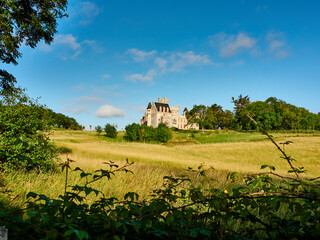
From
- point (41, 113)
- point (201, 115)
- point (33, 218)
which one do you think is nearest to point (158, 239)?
point (33, 218)

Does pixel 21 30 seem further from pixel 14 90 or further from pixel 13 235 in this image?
pixel 13 235

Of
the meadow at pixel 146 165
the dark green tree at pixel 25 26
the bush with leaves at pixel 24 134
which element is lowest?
the meadow at pixel 146 165

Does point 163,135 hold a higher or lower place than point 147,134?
lower

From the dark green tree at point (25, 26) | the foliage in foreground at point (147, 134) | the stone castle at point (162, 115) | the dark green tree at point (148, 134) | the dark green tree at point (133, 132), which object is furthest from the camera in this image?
the stone castle at point (162, 115)

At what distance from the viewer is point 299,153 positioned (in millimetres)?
25828

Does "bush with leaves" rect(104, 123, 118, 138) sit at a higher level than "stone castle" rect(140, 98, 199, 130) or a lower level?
lower

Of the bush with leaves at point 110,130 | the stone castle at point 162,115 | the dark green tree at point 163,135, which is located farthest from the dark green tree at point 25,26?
the stone castle at point 162,115

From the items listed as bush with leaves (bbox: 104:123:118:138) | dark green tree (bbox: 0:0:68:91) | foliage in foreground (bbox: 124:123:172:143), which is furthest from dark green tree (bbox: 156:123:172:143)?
dark green tree (bbox: 0:0:68:91)

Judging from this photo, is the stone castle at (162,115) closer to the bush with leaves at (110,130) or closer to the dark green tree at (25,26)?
the bush with leaves at (110,130)

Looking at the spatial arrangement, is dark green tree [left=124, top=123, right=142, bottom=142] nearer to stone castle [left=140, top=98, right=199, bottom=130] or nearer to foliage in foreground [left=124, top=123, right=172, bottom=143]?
foliage in foreground [left=124, top=123, right=172, bottom=143]

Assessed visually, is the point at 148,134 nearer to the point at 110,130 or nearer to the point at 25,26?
the point at 110,130

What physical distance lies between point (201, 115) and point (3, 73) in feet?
273

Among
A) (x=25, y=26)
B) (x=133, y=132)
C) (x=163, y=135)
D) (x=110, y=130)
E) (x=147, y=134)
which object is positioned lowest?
(x=163, y=135)

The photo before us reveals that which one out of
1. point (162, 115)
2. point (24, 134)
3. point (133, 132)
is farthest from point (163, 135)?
point (24, 134)
